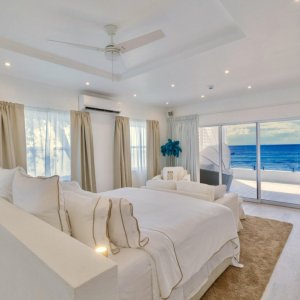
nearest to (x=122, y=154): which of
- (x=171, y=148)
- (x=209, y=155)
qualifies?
(x=171, y=148)

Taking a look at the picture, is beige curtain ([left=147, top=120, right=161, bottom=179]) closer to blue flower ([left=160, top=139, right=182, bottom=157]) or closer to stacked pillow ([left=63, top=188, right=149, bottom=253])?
blue flower ([left=160, top=139, right=182, bottom=157])

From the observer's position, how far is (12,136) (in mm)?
3453

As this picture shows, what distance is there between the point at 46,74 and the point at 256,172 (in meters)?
4.96

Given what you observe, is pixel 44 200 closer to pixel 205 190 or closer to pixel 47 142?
pixel 205 190

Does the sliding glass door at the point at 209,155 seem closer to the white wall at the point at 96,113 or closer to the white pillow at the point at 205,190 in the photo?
the white wall at the point at 96,113

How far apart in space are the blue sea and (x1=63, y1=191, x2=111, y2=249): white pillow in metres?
4.78

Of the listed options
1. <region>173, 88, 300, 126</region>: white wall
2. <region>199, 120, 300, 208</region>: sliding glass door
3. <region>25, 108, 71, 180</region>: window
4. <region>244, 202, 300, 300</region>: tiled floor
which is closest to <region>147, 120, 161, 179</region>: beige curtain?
<region>173, 88, 300, 126</region>: white wall

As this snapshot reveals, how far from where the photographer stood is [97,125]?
4.80 metres

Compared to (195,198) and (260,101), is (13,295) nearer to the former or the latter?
(195,198)

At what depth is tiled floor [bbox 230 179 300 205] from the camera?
4.93m

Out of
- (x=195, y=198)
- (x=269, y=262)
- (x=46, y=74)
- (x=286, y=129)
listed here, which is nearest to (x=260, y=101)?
(x=286, y=129)

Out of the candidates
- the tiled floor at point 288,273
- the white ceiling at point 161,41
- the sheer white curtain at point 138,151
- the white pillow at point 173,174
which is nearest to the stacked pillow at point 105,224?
the tiled floor at point 288,273

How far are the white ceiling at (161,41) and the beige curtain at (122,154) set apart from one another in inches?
46.1

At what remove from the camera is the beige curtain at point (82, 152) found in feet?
13.9
